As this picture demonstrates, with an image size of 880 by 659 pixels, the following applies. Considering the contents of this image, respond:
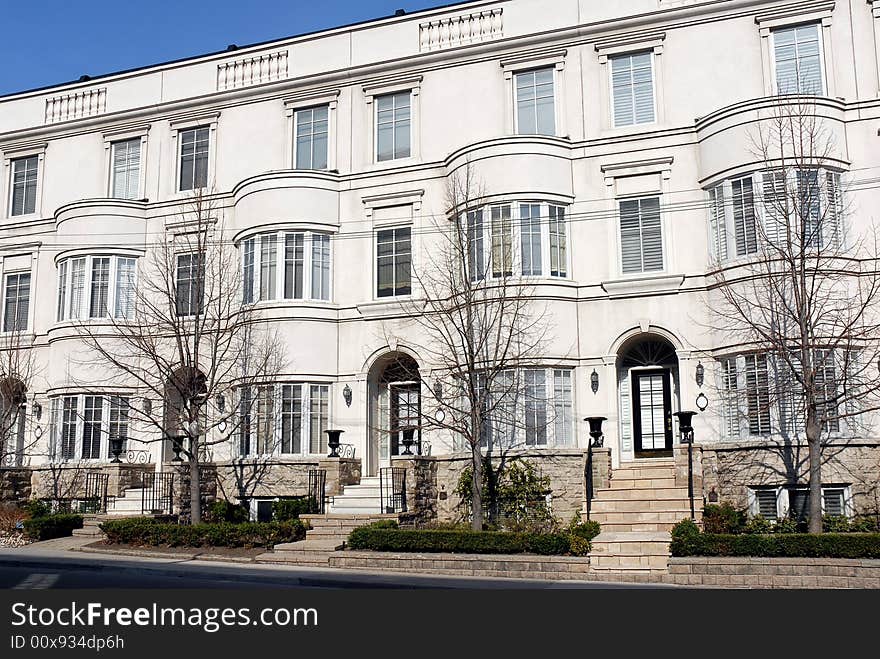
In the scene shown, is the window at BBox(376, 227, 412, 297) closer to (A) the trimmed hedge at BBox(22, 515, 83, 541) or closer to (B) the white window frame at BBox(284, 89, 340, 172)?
(B) the white window frame at BBox(284, 89, 340, 172)

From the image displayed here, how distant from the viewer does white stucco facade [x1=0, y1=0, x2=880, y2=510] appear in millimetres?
24688

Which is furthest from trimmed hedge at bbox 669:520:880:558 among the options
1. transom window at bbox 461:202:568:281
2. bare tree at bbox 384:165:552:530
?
transom window at bbox 461:202:568:281

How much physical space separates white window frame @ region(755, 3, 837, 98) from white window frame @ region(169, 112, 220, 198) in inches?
625

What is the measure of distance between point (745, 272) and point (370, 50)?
41.5ft

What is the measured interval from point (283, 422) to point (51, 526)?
6.37m

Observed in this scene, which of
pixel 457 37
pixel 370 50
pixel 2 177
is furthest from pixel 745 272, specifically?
pixel 2 177

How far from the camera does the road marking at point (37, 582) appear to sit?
54.4ft

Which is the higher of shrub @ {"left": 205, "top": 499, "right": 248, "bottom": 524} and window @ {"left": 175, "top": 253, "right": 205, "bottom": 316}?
window @ {"left": 175, "top": 253, "right": 205, "bottom": 316}

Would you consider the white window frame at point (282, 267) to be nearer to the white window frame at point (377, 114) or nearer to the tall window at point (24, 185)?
the white window frame at point (377, 114)

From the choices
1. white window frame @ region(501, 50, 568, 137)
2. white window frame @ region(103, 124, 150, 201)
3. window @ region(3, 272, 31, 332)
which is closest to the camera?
white window frame @ region(501, 50, 568, 137)

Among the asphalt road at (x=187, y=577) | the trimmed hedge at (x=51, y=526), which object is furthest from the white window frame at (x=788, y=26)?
the trimmed hedge at (x=51, y=526)

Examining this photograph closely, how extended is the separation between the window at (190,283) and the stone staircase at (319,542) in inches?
255

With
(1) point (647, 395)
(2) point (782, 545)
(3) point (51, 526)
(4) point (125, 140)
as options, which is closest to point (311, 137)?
(4) point (125, 140)

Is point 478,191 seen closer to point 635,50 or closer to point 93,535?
point 635,50
